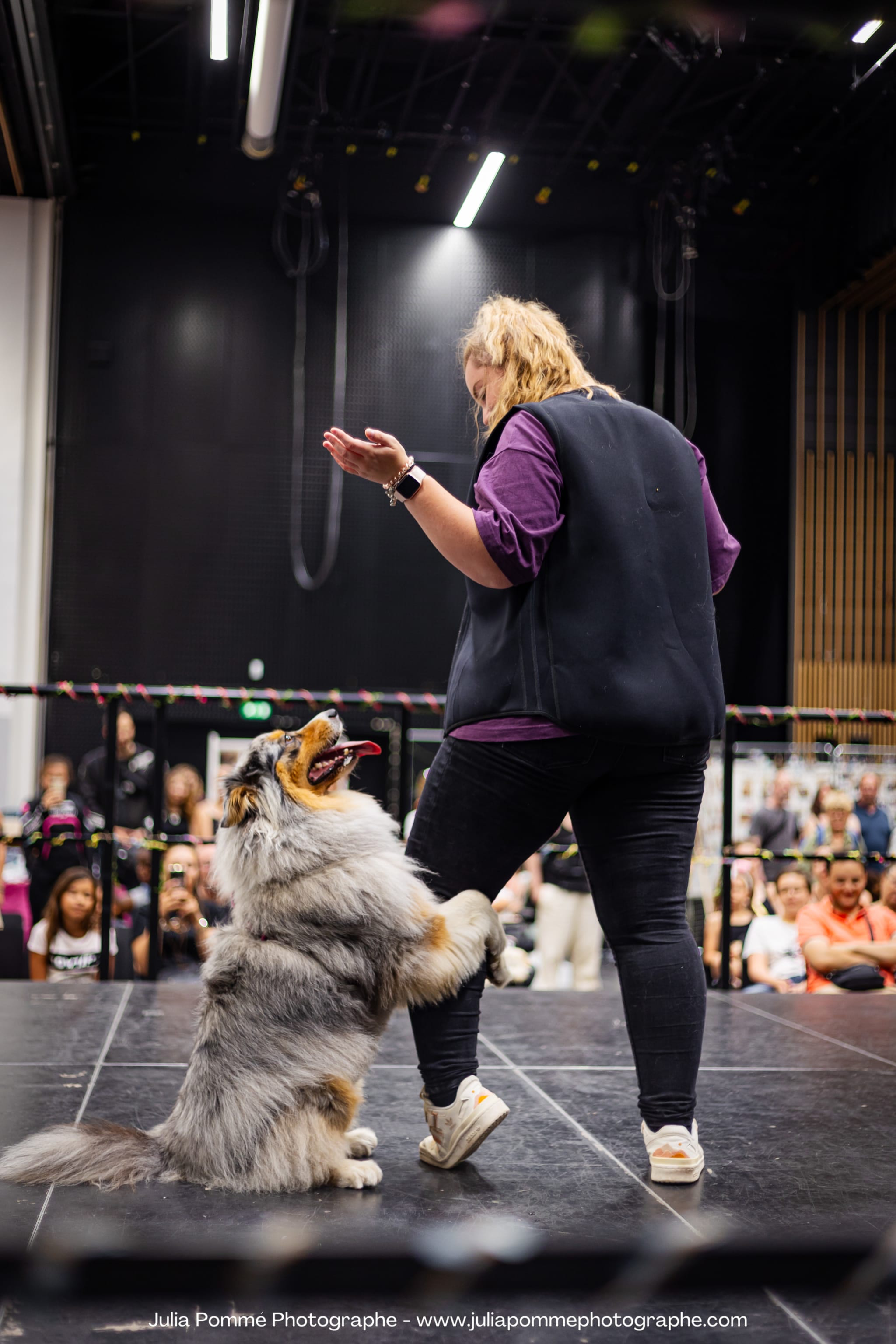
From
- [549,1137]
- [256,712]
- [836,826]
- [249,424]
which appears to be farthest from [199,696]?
[249,424]

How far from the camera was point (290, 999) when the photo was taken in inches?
78.1

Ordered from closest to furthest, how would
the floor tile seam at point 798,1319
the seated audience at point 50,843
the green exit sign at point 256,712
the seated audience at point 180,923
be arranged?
the floor tile seam at point 798,1319, the seated audience at point 50,843, the seated audience at point 180,923, the green exit sign at point 256,712

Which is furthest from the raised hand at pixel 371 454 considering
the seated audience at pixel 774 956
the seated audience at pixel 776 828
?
the seated audience at pixel 776 828

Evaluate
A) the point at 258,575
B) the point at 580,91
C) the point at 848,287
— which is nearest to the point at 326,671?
the point at 258,575

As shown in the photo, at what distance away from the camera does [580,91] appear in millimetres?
9898

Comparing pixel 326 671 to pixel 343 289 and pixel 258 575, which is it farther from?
pixel 343 289

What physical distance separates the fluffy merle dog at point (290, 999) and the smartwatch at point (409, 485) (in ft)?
1.95

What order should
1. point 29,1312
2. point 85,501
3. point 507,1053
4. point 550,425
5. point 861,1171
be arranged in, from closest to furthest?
point 29,1312 < point 550,425 < point 861,1171 < point 507,1053 < point 85,501

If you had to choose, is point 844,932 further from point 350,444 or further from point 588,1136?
point 350,444

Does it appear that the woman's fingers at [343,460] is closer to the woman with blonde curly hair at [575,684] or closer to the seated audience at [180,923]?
the woman with blonde curly hair at [575,684]

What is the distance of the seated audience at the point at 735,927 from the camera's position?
209 inches

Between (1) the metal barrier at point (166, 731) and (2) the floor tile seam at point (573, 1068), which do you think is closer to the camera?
(2) the floor tile seam at point (573, 1068)

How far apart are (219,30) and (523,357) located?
7.45 metres

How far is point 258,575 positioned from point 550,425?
918cm
